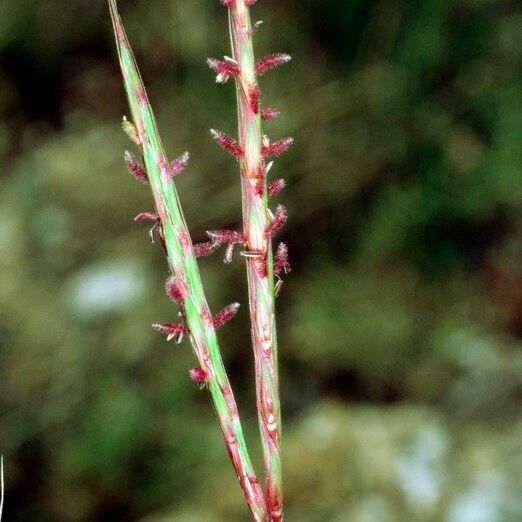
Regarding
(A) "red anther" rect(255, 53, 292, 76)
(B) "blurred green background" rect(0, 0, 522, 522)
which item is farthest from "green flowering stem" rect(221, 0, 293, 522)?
(B) "blurred green background" rect(0, 0, 522, 522)

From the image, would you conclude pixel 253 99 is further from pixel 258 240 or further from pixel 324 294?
pixel 324 294

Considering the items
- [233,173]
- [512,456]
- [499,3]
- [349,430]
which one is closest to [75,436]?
[349,430]

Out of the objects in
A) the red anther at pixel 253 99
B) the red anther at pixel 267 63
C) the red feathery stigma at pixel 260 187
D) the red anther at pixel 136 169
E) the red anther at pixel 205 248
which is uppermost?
the red anther at pixel 267 63

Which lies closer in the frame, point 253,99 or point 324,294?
point 253,99

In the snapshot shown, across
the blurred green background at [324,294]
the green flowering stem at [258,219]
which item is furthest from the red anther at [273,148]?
the blurred green background at [324,294]

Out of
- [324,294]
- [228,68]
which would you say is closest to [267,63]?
[228,68]

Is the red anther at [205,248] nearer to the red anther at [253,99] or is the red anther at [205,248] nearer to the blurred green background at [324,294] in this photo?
the red anther at [253,99]
